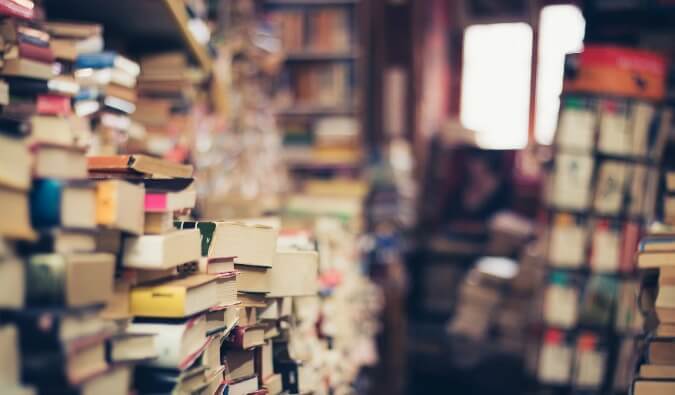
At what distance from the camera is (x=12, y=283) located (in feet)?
3.81

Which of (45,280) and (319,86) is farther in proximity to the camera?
(319,86)

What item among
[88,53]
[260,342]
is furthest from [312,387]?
[88,53]

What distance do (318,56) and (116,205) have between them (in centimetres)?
398

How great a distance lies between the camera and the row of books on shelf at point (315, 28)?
16.9ft

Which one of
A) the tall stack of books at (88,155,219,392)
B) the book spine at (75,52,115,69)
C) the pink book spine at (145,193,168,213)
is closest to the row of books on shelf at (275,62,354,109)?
the book spine at (75,52,115,69)

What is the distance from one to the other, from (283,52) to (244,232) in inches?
142

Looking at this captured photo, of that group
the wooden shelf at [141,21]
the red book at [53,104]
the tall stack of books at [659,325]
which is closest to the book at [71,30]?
the wooden shelf at [141,21]

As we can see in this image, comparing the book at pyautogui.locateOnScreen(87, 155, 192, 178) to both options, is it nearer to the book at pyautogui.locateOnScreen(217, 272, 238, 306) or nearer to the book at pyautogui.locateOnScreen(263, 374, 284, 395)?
the book at pyautogui.locateOnScreen(217, 272, 238, 306)

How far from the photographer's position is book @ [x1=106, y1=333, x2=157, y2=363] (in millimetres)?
1325

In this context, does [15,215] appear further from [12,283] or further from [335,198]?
[335,198]

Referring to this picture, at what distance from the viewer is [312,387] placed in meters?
2.13

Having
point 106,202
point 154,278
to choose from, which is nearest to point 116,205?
point 106,202

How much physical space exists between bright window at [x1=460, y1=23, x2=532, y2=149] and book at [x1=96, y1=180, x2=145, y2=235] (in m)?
4.92

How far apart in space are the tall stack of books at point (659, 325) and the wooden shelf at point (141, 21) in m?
1.85
